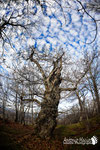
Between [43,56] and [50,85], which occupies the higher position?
[43,56]

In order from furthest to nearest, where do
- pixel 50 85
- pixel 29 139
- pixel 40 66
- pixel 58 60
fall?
1. pixel 58 60
2. pixel 40 66
3. pixel 50 85
4. pixel 29 139

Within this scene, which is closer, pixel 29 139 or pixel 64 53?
pixel 29 139

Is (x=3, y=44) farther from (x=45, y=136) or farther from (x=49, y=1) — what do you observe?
(x=45, y=136)

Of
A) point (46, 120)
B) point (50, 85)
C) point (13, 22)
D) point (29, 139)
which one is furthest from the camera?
point (50, 85)

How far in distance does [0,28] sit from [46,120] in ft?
16.4

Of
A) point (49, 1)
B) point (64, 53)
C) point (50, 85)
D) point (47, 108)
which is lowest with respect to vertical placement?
point (47, 108)

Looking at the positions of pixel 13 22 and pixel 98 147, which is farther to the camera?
pixel 13 22

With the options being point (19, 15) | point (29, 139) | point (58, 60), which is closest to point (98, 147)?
point (29, 139)

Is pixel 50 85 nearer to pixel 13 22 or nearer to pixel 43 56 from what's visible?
pixel 43 56

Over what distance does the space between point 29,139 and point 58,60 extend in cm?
602

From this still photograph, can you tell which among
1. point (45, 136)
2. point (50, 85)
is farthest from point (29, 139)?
point (50, 85)

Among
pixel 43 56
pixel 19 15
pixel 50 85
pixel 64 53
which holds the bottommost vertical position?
pixel 50 85

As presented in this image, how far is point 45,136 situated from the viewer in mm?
4297

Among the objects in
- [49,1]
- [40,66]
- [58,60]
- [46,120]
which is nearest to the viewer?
[49,1]
